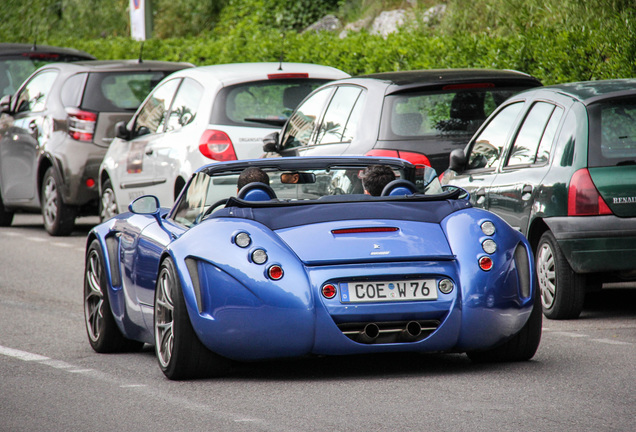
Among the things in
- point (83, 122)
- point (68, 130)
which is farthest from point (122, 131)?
point (68, 130)

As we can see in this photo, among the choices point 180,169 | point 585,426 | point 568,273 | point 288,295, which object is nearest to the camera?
point 585,426

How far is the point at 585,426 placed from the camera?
204 inches

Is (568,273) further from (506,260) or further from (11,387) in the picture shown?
(11,387)

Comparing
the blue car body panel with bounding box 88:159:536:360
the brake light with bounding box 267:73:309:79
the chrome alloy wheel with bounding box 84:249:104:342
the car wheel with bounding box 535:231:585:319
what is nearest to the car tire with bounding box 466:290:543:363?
the blue car body panel with bounding box 88:159:536:360

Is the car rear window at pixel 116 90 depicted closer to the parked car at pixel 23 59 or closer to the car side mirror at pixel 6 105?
the car side mirror at pixel 6 105

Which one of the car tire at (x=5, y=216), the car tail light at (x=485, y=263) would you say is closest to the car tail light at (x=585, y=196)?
the car tail light at (x=485, y=263)

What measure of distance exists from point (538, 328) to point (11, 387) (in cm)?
274

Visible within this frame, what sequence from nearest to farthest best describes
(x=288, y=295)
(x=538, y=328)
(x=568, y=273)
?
(x=288, y=295), (x=538, y=328), (x=568, y=273)

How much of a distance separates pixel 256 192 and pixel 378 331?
42.3 inches

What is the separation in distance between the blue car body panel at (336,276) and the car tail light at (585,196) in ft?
6.02

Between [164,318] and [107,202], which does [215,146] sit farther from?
[164,318]

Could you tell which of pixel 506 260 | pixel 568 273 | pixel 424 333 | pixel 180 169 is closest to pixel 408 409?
pixel 424 333

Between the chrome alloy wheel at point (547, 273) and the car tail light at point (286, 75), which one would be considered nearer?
the chrome alloy wheel at point (547, 273)

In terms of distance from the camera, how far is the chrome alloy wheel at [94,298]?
25.6 feet
